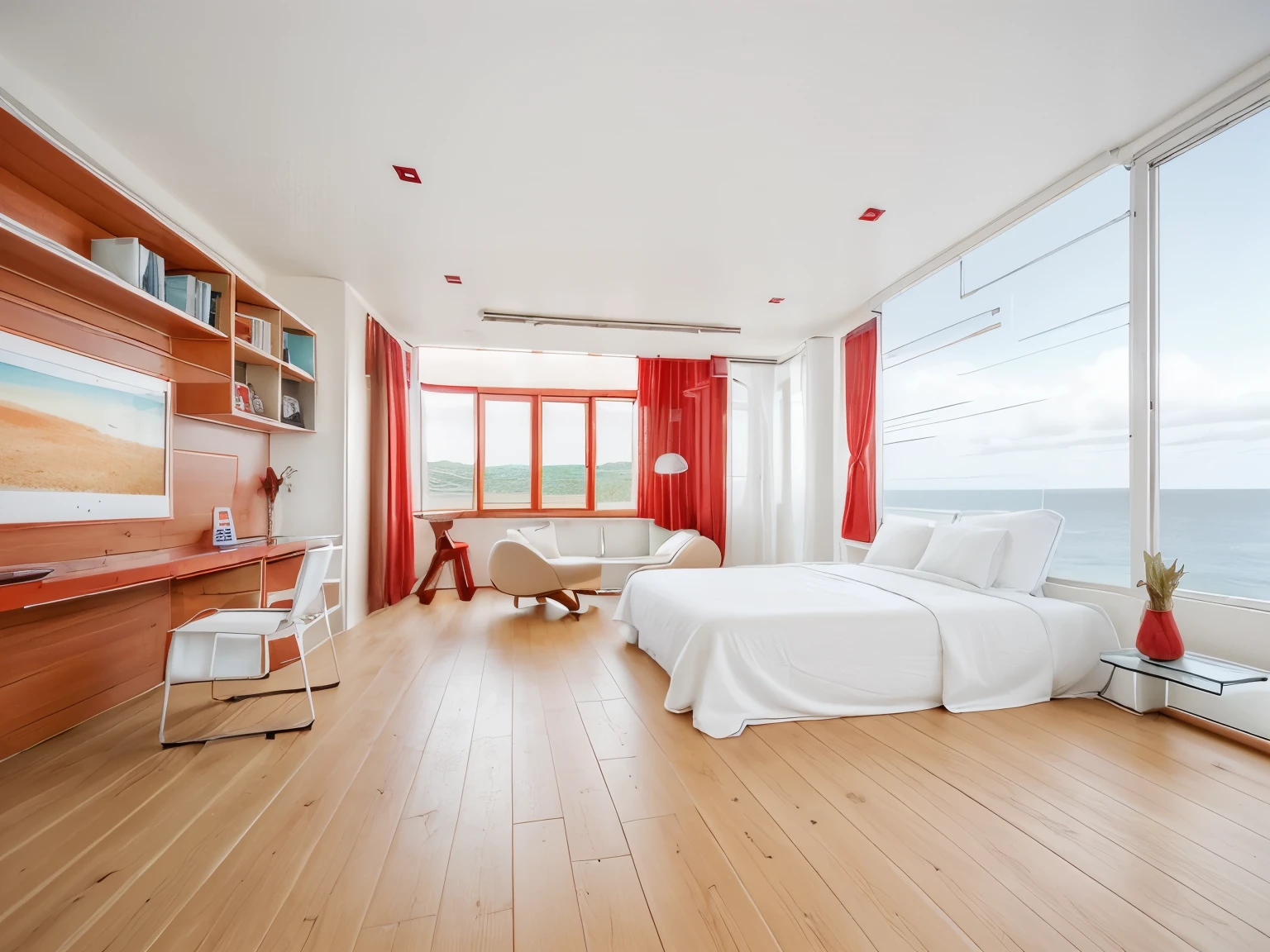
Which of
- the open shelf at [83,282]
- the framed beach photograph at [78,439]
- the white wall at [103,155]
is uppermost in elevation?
the white wall at [103,155]

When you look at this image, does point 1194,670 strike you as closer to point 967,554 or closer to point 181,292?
point 967,554

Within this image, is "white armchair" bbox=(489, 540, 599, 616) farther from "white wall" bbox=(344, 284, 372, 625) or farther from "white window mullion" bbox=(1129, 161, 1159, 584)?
"white window mullion" bbox=(1129, 161, 1159, 584)

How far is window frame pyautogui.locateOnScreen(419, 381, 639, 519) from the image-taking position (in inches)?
263

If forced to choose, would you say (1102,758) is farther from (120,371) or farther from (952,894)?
(120,371)

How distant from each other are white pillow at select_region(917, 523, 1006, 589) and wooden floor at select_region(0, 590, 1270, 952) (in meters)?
0.77

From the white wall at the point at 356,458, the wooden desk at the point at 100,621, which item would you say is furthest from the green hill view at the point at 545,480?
the wooden desk at the point at 100,621

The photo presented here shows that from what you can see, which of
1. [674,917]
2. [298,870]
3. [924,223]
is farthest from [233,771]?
[924,223]

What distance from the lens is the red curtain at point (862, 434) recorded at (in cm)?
492

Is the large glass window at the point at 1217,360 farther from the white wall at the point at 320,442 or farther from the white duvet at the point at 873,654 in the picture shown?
the white wall at the point at 320,442

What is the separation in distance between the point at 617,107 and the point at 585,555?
4.82 m

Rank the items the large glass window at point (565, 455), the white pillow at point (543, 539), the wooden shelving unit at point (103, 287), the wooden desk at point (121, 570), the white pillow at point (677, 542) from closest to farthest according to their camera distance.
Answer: the wooden desk at point (121, 570) < the wooden shelving unit at point (103, 287) < the white pillow at point (543, 539) < the white pillow at point (677, 542) < the large glass window at point (565, 455)

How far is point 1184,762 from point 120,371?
15.8 ft

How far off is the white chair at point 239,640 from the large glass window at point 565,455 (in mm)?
4183

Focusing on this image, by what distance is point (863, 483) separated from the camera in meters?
5.02
